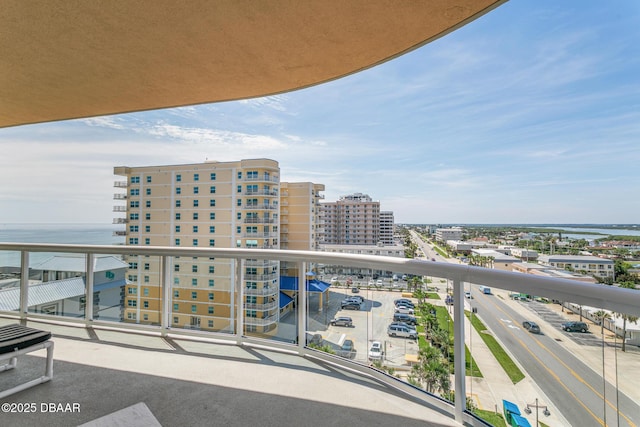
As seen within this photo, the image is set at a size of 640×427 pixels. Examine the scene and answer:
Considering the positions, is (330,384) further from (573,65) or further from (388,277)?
(573,65)

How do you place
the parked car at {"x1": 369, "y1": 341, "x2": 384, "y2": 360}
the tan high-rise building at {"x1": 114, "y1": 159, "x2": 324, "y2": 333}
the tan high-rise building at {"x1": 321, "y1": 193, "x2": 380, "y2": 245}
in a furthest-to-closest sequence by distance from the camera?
the tan high-rise building at {"x1": 321, "y1": 193, "x2": 380, "y2": 245}, the tan high-rise building at {"x1": 114, "y1": 159, "x2": 324, "y2": 333}, the parked car at {"x1": 369, "y1": 341, "x2": 384, "y2": 360}

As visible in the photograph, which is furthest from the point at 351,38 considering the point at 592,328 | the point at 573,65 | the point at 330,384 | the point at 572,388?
the point at 573,65

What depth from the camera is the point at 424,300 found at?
2.13m

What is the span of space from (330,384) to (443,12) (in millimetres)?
3053

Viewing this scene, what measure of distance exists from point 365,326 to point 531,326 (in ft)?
4.07

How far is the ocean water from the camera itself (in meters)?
4.26

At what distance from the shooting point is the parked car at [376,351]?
2.48 meters

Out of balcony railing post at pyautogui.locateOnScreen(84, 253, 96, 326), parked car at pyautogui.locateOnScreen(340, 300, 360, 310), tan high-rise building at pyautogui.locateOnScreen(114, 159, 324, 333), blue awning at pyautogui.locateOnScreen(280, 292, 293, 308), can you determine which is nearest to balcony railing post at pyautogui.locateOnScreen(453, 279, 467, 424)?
parked car at pyautogui.locateOnScreen(340, 300, 360, 310)

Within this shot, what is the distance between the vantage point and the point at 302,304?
117 inches

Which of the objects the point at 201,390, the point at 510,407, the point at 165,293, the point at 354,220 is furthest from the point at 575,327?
the point at 354,220

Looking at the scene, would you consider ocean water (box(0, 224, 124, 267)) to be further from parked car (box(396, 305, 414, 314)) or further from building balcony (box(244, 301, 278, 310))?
parked car (box(396, 305, 414, 314))

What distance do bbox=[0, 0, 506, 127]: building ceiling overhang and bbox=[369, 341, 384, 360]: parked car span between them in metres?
2.59

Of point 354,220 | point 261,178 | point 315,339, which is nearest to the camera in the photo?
point 315,339

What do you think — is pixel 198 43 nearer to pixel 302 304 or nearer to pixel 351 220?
pixel 302 304
